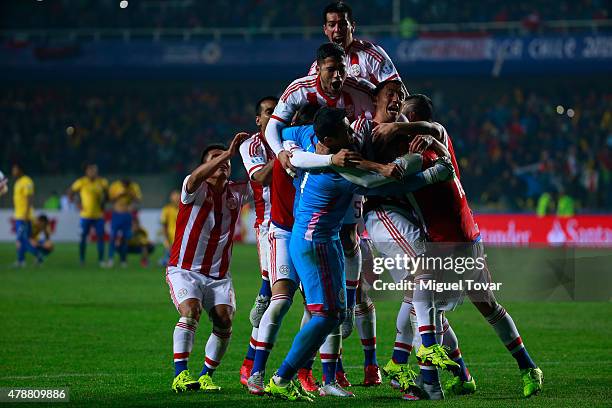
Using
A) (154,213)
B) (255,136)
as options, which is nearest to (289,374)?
(255,136)

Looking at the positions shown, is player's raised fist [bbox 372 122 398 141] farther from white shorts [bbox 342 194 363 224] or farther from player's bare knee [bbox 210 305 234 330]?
player's bare knee [bbox 210 305 234 330]

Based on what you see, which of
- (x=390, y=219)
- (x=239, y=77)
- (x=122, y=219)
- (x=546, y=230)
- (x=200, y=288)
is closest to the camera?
(x=390, y=219)

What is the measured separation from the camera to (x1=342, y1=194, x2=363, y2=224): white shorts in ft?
28.1

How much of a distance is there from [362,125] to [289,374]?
71.4 inches

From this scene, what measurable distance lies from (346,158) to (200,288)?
2.13 m

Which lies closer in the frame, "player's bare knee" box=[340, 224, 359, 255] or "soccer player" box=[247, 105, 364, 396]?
"soccer player" box=[247, 105, 364, 396]

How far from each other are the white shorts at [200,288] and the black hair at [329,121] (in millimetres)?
1963

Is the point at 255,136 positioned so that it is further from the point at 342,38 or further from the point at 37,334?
the point at 37,334

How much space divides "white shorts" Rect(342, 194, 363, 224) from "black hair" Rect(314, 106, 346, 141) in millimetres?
1313

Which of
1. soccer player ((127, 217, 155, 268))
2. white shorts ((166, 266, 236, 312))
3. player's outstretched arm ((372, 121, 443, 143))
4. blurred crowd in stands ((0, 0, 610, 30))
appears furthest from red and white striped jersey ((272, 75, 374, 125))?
blurred crowd in stands ((0, 0, 610, 30))

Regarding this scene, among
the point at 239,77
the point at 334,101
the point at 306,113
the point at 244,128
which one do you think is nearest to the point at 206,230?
the point at 306,113

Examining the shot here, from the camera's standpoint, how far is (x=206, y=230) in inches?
350

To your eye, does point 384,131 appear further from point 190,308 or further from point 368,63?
point 190,308

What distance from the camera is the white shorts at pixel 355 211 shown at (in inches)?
337
